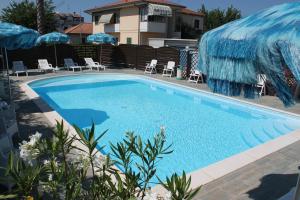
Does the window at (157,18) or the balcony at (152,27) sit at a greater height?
the window at (157,18)

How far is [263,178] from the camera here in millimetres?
5363

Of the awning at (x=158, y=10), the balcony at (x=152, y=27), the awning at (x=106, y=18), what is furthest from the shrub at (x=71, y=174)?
the awning at (x=106, y=18)

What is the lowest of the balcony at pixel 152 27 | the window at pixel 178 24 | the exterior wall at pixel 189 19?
the balcony at pixel 152 27

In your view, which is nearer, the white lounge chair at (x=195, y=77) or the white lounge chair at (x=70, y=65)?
the white lounge chair at (x=195, y=77)

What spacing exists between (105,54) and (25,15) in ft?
76.0

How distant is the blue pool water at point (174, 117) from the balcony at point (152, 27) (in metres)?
17.1

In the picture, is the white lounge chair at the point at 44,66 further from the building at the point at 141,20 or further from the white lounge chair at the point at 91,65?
the building at the point at 141,20

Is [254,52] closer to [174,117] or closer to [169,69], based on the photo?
[174,117]

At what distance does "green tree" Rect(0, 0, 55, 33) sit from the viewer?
4003cm

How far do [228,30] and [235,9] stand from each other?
7128 centimetres

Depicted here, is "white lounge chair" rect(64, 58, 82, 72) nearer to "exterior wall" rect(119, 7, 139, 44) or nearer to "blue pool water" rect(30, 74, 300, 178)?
"blue pool water" rect(30, 74, 300, 178)

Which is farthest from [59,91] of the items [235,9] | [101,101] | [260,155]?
[235,9]

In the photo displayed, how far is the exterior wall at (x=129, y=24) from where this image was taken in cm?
3399

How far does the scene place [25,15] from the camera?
1577 inches
